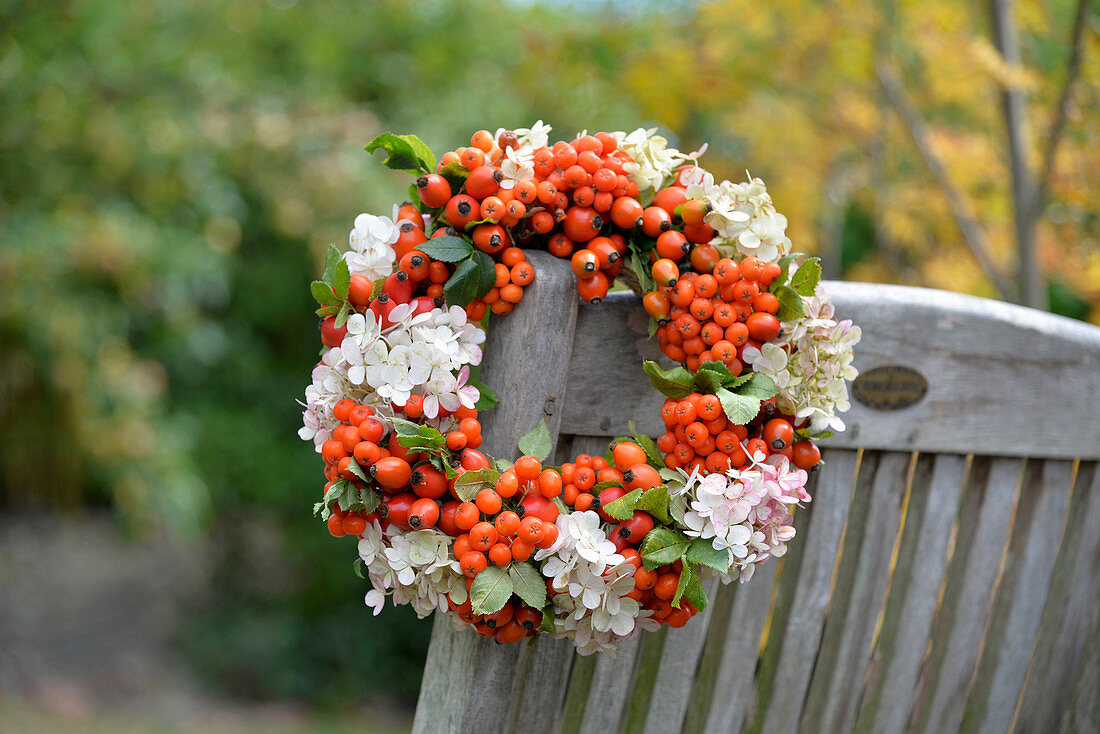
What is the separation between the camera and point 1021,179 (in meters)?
2.22

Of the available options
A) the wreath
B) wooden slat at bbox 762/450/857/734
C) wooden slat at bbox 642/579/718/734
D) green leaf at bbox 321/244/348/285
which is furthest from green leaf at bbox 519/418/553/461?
wooden slat at bbox 762/450/857/734

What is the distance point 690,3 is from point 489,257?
2.90 m

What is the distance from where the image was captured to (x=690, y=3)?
3.52m

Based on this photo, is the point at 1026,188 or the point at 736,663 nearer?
the point at 736,663

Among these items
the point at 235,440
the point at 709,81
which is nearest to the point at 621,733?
the point at 709,81

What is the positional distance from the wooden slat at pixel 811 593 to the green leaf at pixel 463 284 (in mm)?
678

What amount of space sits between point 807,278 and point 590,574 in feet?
1.57

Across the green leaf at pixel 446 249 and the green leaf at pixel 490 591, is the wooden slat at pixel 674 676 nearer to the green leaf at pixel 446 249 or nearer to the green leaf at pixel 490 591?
the green leaf at pixel 490 591

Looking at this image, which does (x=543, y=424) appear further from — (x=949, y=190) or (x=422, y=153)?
(x=949, y=190)

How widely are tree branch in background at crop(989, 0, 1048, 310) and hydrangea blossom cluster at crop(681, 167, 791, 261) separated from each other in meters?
1.50

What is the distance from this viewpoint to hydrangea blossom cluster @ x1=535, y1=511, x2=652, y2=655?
1.00m

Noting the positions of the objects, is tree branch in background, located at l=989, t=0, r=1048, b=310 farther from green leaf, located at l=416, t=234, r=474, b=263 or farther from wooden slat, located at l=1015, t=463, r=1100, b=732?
green leaf, located at l=416, t=234, r=474, b=263

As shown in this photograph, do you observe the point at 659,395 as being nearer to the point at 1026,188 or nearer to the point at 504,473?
the point at 504,473

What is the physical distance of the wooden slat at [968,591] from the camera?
1.46 m
